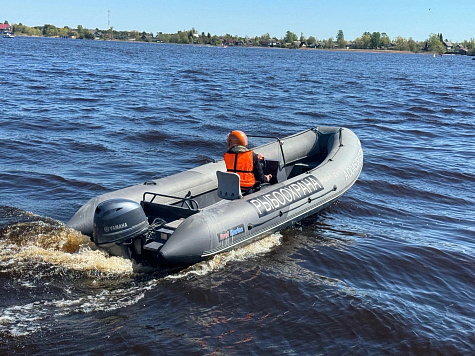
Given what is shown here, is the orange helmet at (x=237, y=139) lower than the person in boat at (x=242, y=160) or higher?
higher

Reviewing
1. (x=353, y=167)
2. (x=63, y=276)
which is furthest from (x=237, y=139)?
(x=63, y=276)

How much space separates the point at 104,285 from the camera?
5574mm

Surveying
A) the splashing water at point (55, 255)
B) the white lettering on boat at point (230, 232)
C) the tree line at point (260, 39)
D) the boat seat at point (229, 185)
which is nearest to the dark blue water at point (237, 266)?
the splashing water at point (55, 255)

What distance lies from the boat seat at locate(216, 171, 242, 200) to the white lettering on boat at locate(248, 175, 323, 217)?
23 centimetres

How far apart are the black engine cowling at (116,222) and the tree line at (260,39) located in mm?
128662

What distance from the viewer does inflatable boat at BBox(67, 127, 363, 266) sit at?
5605 mm

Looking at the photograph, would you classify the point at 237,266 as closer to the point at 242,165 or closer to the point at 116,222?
the point at 242,165

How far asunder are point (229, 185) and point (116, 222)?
1708mm

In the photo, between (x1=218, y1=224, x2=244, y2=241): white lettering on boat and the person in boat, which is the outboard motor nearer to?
(x1=218, y1=224, x2=244, y2=241): white lettering on boat

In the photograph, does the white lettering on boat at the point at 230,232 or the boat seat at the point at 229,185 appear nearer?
the white lettering on boat at the point at 230,232

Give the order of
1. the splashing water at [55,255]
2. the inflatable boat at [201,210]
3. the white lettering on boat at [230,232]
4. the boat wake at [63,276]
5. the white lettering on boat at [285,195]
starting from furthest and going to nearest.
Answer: the white lettering on boat at [285,195] → the white lettering on boat at [230,232] → the splashing water at [55,255] → the inflatable boat at [201,210] → the boat wake at [63,276]

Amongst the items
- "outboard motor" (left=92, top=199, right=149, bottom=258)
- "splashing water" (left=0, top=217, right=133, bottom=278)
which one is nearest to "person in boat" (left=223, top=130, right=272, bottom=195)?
"outboard motor" (left=92, top=199, right=149, bottom=258)

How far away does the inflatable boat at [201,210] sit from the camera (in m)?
5.61

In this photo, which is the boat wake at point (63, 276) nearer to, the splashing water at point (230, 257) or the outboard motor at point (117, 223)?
the splashing water at point (230, 257)
